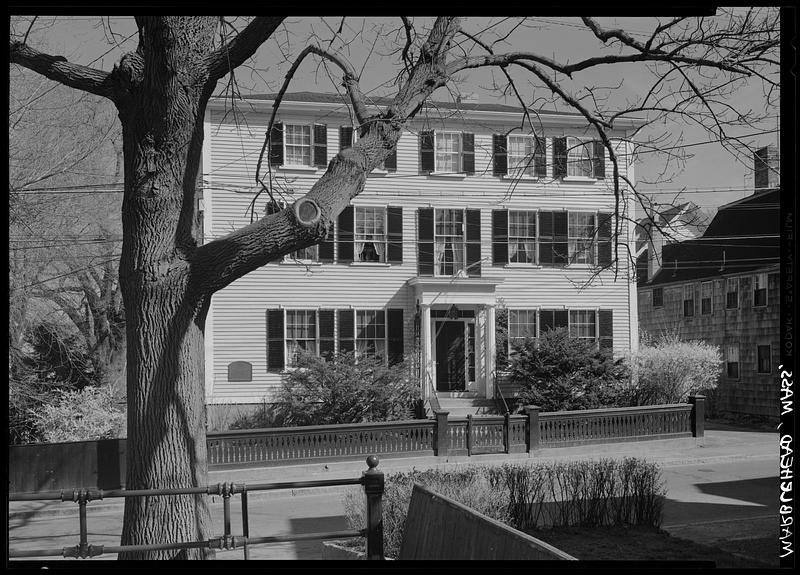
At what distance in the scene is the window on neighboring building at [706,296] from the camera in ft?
110

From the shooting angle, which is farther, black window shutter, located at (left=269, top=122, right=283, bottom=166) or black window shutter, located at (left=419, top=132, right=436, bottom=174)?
black window shutter, located at (left=419, top=132, right=436, bottom=174)

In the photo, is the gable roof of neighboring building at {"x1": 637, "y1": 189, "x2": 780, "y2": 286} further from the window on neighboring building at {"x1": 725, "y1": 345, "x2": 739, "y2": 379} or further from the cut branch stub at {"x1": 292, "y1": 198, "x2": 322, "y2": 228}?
the cut branch stub at {"x1": 292, "y1": 198, "x2": 322, "y2": 228}

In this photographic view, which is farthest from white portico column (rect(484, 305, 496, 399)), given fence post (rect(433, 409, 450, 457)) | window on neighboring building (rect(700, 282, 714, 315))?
window on neighboring building (rect(700, 282, 714, 315))

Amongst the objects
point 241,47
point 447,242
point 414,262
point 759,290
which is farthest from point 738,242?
point 241,47

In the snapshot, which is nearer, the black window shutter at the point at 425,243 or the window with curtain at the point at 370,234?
the window with curtain at the point at 370,234

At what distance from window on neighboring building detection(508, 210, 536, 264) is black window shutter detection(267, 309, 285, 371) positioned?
23.9 ft

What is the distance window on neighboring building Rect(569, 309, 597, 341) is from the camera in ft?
86.8

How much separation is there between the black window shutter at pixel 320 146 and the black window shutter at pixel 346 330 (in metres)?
4.40

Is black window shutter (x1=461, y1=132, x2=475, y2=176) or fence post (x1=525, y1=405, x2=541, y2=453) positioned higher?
black window shutter (x1=461, y1=132, x2=475, y2=176)

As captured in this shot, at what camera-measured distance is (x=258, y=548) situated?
11.3 m

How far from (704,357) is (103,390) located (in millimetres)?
17664

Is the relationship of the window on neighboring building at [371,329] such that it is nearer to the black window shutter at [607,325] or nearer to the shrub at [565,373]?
the shrub at [565,373]

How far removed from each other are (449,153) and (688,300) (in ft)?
48.5

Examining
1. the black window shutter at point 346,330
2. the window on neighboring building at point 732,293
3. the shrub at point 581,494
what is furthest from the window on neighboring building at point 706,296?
the shrub at point 581,494
